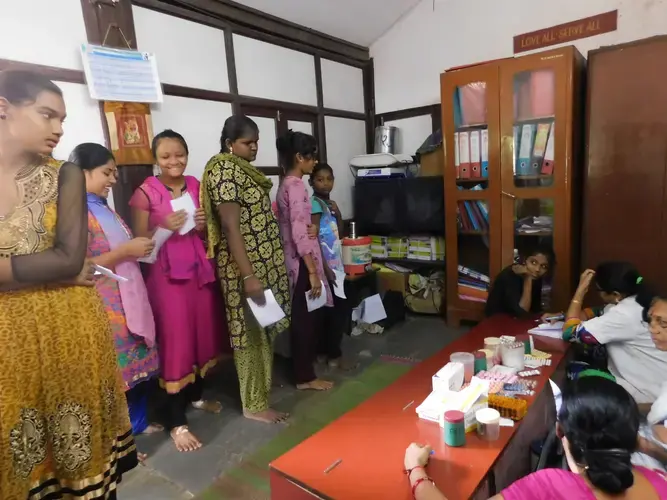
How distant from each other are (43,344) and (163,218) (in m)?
1.00

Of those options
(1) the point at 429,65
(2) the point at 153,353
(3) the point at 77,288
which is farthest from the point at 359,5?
(3) the point at 77,288

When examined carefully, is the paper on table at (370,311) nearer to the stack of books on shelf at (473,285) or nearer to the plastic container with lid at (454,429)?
the stack of books on shelf at (473,285)

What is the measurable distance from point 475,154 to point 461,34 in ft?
3.43

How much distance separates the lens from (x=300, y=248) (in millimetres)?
2170

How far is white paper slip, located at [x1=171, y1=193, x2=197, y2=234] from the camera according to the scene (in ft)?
6.30

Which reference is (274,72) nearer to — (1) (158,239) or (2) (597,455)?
(1) (158,239)

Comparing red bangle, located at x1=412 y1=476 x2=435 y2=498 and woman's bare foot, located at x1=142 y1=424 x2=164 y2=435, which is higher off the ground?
red bangle, located at x1=412 y1=476 x2=435 y2=498

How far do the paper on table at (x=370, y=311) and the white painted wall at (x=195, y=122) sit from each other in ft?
4.96

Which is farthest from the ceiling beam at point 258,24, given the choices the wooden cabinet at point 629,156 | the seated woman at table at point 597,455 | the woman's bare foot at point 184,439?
the seated woman at table at point 597,455

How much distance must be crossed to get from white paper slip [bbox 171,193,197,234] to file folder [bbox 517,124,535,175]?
2.03 m

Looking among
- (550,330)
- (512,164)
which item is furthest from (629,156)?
(550,330)

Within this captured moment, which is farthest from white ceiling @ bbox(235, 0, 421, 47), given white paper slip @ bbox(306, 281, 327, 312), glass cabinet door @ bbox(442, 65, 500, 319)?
white paper slip @ bbox(306, 281, 327, 312)

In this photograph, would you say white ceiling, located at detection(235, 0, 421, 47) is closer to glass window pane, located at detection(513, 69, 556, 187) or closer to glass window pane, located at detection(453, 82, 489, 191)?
glass window pane, located at detection(453, 82, 489, 191)

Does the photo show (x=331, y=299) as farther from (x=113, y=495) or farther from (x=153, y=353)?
(x=113, y=495)
